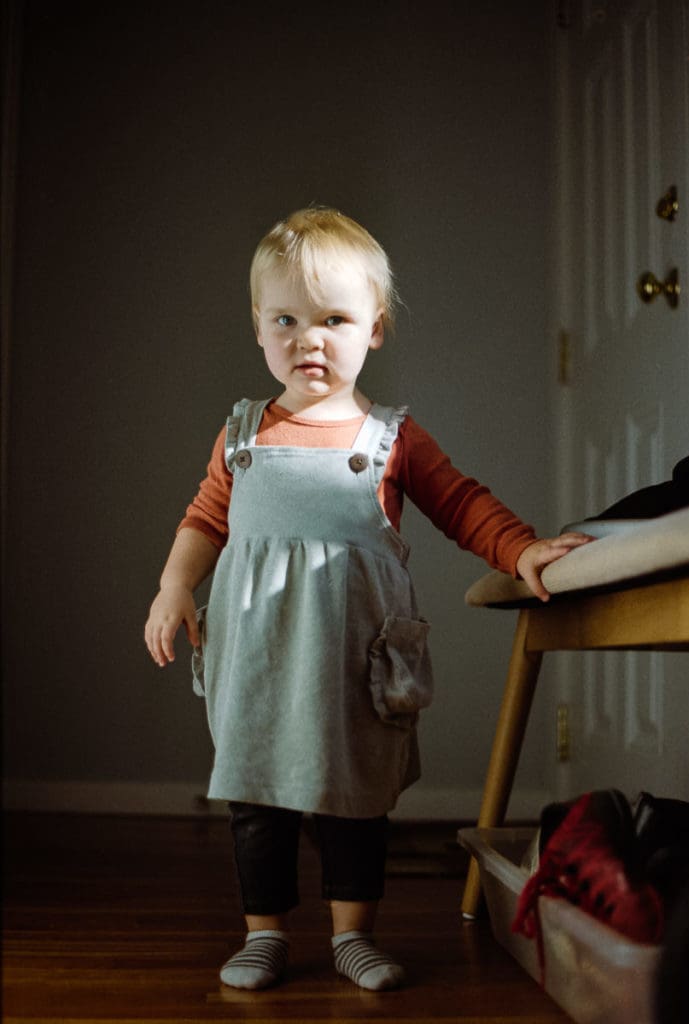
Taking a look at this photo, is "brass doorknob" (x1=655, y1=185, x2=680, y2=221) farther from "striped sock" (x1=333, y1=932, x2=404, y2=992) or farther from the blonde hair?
"striped sock" (x1=333, y1=932, x2=404, y2=992)

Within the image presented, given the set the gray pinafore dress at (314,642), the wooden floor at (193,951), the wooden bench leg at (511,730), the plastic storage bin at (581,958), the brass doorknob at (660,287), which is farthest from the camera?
the brass doorknob at (660,287)

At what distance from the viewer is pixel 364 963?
0.98 m

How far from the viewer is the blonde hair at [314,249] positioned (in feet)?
3.53

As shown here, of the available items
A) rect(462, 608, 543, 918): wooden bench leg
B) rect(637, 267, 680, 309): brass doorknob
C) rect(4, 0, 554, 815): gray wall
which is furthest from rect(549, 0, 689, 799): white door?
rect(462, 608, 543, 918): wooden bench leg

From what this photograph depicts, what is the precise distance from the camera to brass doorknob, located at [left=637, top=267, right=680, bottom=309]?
1.60 metres

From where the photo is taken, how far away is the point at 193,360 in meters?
2.38

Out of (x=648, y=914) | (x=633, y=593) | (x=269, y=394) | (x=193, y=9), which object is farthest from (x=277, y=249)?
(x=193, y=9)

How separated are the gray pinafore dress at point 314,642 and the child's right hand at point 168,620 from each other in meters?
0.02

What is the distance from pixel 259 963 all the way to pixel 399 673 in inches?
11.3

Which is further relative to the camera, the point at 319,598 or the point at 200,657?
the point at 200,657

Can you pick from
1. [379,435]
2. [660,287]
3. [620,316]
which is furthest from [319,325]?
[620,316]

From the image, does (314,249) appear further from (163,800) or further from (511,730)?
(163,800)

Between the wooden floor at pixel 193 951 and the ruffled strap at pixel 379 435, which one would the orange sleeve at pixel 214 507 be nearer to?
the ruffled strap at pixel 379 435

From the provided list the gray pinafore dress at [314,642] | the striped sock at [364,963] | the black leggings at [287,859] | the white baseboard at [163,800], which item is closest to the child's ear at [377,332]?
the gray pinafore dress at [314,642]
